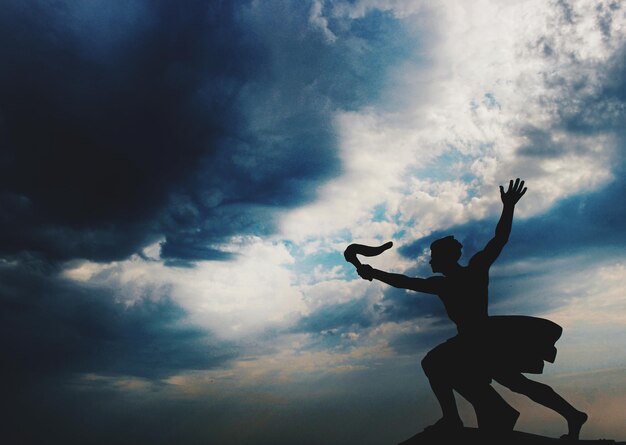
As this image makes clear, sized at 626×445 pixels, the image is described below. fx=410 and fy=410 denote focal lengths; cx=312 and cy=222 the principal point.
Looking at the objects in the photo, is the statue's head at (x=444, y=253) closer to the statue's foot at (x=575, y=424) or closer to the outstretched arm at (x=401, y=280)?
the outstretched arm at (x=401, y=280)

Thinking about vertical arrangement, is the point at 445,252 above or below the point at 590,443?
above

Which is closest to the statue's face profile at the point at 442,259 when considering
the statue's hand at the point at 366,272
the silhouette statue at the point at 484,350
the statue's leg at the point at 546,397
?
A: the silhouette statue at the point at 484,350

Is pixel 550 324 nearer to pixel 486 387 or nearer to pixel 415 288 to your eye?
pixel 486 387

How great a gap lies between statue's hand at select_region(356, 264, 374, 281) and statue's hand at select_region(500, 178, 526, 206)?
104 inches

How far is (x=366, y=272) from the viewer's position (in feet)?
25.4

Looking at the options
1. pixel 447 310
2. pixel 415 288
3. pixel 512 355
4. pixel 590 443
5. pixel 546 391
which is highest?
pixel 415 288

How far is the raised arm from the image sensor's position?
7.07m

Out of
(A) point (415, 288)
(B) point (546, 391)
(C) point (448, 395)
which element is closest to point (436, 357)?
(C) point (448, 395)

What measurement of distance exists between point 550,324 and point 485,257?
167 cm

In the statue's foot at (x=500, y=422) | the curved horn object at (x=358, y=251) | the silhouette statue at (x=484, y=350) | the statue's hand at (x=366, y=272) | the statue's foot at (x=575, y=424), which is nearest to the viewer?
the statue's foot at (x=575, y=424)

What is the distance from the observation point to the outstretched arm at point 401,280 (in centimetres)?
766

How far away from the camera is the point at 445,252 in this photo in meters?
7.65

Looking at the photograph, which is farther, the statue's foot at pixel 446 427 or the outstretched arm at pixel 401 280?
the outstretched arm at pixel 401 280

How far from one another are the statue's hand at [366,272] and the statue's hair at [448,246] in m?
1.22
